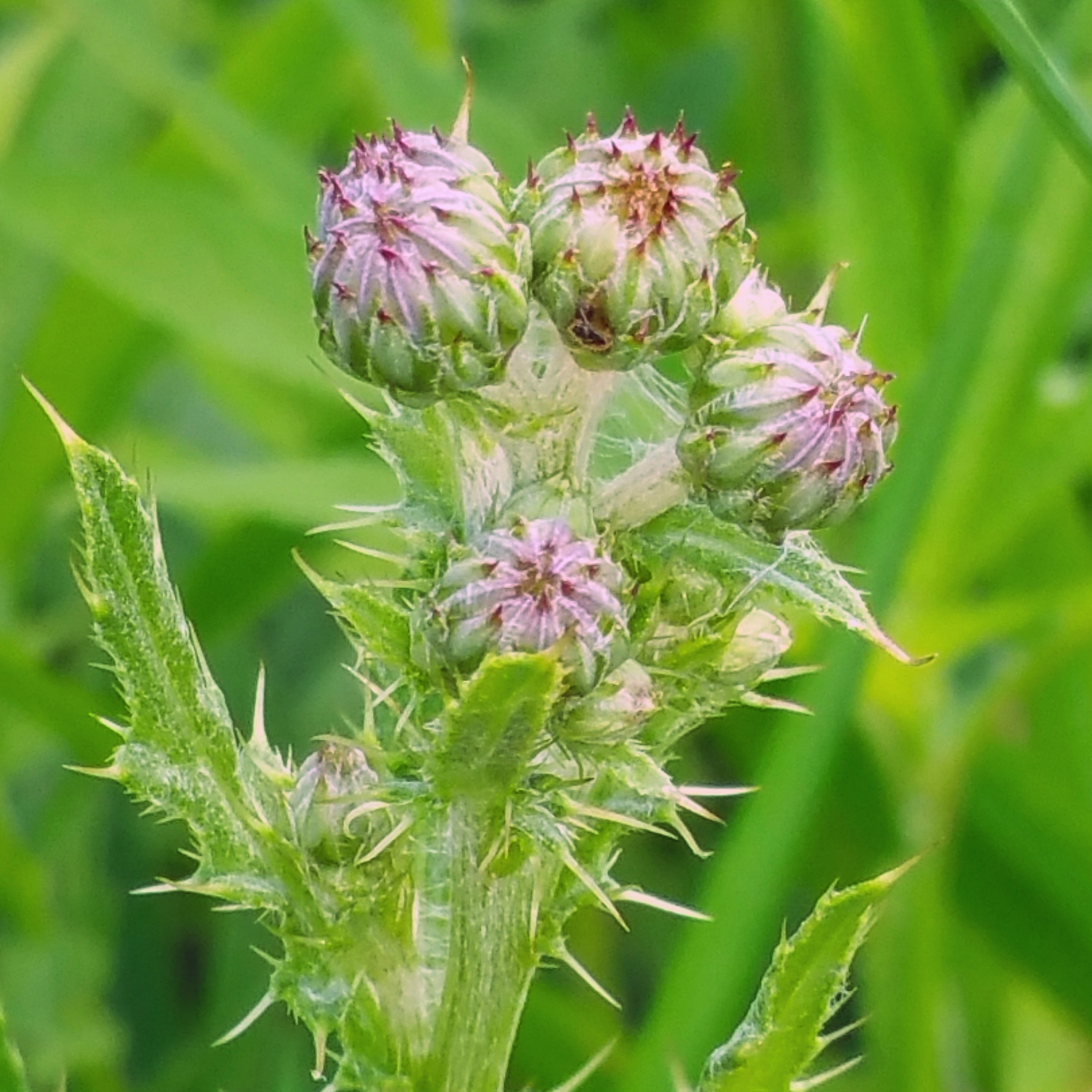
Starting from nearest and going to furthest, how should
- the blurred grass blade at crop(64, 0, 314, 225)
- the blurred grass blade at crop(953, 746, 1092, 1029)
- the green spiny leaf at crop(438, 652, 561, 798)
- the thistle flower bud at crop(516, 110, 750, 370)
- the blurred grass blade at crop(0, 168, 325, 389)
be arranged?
the green spiny leaf at crop(438, 652, 561, 798)
the thistle flower bud at crop(516, 110, 750, 370)
the blurred grass blade at crop(953, 746, 1092, 1029)
the blurred grass blade at crop(0, 168, 325, 389)
the blurred grass blade at crop(64, 0, 314, 225)

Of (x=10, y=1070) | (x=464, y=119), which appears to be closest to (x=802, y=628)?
(x=464, y=119)

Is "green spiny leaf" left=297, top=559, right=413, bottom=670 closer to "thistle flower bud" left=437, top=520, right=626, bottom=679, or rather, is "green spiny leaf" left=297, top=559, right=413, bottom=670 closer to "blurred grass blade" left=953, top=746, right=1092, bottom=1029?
"thistle flower bud" left=437, top=520, right=626, bottom=679

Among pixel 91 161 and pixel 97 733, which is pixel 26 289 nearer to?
pixel 91 161

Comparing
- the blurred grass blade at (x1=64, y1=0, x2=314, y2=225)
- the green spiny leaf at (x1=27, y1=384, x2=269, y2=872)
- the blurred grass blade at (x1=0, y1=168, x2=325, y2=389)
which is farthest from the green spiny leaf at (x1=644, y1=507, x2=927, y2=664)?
the blurred grass blade at (x1=64, y1=0, x2=314, y2=225)

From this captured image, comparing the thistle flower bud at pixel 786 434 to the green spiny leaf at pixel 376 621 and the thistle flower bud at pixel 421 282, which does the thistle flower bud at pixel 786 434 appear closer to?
the thistle flower bud at pixel 421 282

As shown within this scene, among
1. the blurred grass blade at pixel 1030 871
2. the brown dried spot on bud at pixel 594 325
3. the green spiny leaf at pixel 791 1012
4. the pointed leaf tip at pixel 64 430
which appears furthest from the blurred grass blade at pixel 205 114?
the green spiny leaf at pixel 791 1012
